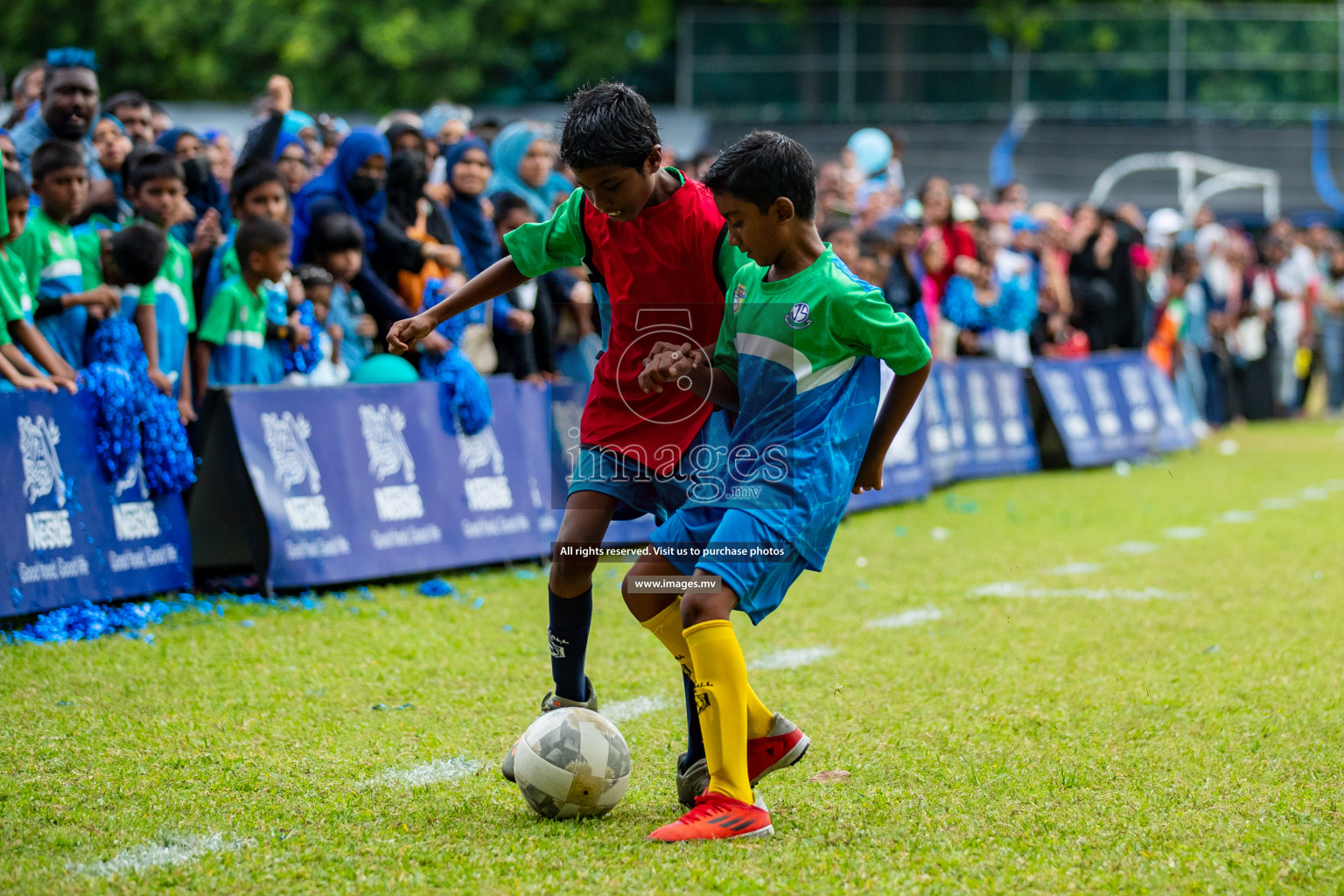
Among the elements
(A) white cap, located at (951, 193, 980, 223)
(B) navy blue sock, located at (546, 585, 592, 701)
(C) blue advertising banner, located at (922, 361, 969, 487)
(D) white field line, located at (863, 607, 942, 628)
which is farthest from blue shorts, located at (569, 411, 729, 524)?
(A) white cap, located at (951, 193, 980, 223)

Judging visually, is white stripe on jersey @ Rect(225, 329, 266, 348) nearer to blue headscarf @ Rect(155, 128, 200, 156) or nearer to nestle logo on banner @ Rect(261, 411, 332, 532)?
nestle logo on banner @ Rect(261, 411, 332, 532)

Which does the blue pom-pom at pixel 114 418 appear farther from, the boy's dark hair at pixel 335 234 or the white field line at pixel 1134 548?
the white field line at pixel 1134 548

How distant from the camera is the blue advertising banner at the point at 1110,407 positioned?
49.1ft

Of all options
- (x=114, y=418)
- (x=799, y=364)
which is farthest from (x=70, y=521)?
(x=799, y=364)

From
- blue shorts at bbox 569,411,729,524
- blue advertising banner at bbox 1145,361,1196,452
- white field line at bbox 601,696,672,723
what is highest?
blue shorts at bbox 569,411,729,524

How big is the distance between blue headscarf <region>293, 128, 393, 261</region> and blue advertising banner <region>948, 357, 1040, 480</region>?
6315mm

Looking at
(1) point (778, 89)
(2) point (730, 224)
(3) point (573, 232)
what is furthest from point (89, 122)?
(1) point (778, 89)

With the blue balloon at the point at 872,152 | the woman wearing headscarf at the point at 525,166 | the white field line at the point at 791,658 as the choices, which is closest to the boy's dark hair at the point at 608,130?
the white field line at the point at 791,658

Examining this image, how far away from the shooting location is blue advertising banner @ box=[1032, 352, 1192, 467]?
14969mm

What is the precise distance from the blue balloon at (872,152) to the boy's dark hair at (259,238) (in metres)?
10.1

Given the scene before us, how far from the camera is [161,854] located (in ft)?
11.9

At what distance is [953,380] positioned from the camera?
44.8ft

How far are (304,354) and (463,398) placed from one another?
3.03ft

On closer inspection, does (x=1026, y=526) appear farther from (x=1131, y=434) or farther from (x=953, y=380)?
(x=1131, y=434)
